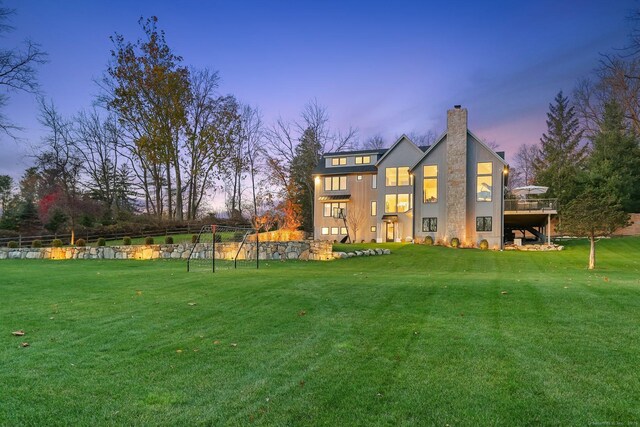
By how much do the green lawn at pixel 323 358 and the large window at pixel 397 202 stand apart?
22051 mm

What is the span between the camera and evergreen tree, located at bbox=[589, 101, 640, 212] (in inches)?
1206

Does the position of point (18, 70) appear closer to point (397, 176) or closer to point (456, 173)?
point (397, 176)

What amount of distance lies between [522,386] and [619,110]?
128 feet

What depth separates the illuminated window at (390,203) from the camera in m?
29.8

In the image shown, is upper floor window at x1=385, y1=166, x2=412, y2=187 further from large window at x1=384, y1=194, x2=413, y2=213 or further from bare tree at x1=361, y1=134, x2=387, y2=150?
bare tree at x1=361, y1=134, x2=387, y2=150

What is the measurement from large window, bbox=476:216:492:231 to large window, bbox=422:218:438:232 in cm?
287

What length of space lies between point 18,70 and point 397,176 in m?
23.9

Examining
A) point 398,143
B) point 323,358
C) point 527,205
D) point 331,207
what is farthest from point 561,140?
point 323,358

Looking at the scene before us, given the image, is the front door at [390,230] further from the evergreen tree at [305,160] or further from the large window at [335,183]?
the evergreen tree at [305,160]

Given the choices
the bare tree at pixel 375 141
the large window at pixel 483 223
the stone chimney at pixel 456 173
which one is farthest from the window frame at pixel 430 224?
the bare tree at pixel 375 141

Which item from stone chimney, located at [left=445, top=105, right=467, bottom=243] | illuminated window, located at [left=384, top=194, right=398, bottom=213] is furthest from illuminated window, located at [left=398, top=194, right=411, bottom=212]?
stone chimney, located at [left=445, top=105, right=467, bottom=243]

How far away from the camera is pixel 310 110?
39.7 metres

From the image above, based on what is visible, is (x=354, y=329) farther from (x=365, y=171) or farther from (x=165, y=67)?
(x=165, y=67)

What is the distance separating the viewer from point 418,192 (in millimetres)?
28859
